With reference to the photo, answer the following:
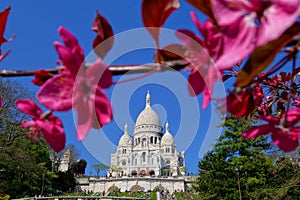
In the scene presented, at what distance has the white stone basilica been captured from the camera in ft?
138

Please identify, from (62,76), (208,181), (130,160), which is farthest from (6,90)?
(130,160)

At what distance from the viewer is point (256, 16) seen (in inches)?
11.8

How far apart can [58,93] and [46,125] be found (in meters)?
0.05

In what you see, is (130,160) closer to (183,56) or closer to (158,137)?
(158,137)

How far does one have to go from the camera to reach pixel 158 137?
44.0m

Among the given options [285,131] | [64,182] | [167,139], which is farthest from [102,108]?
[167,139]

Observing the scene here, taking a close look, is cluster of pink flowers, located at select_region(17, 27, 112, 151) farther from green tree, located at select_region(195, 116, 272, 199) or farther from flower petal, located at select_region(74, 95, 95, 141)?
green tree, located at select_region(195, 116, 272, 199)

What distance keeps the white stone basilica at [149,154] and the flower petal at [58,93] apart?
41.8 meters

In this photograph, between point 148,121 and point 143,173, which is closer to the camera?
point 143,173

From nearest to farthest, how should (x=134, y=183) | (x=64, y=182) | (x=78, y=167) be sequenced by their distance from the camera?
(x=64, y=182) → (x=134, y=183) → (x=78, y=167)

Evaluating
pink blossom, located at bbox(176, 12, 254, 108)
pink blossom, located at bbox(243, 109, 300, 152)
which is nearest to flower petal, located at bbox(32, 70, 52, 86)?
pink blossom, located at bbox(176, 12, 254, 108)

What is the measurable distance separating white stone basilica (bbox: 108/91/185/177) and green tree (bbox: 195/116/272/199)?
27535 millimetres

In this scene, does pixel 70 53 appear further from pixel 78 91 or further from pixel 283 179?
pixel 283 179

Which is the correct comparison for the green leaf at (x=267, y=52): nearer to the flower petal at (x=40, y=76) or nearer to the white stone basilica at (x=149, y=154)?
the flower petal at (x=40, y=76)
